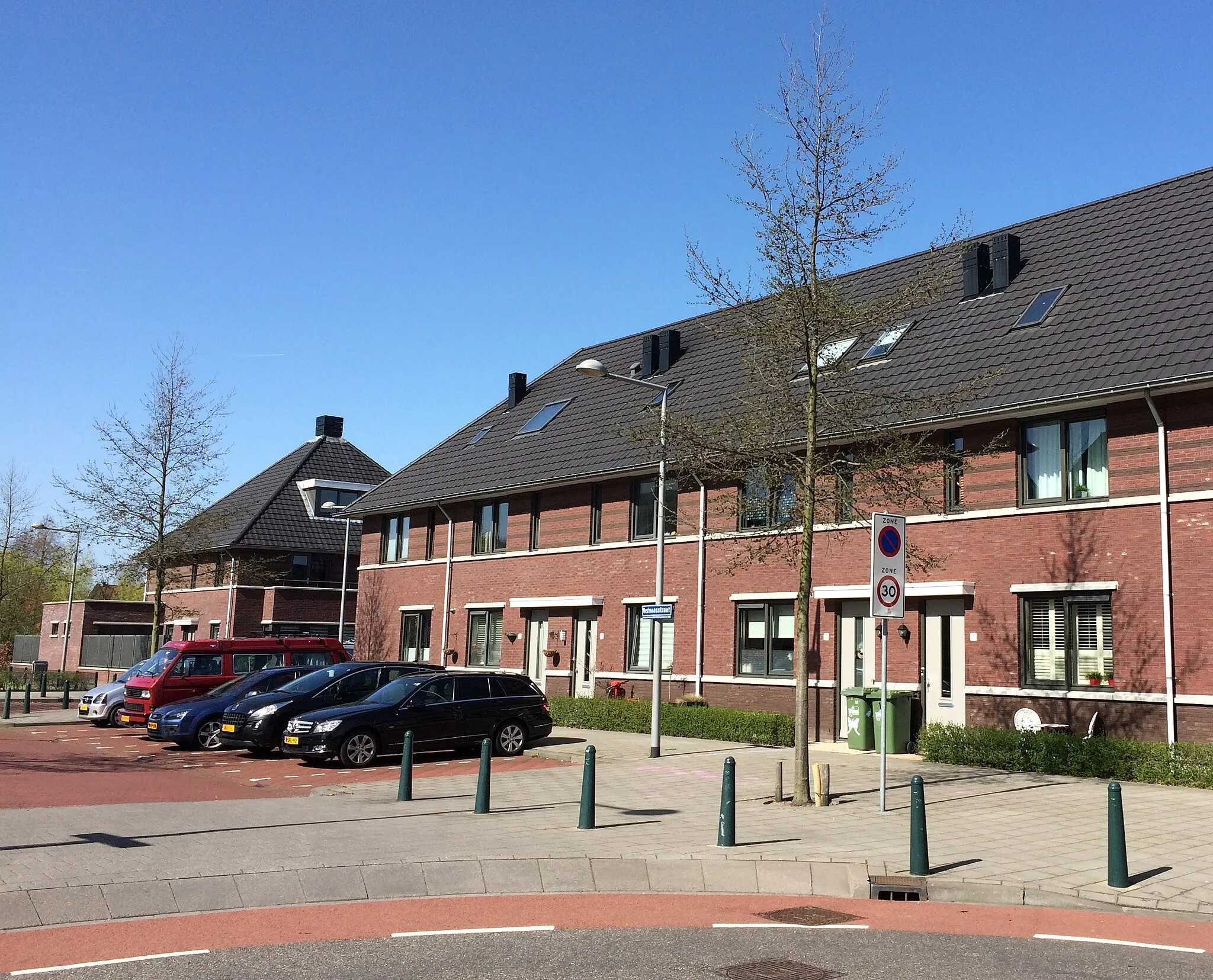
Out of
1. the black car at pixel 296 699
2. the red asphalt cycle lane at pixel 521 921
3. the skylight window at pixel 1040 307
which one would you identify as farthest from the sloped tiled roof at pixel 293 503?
the red asphalt cycle lane at pixel 521 921

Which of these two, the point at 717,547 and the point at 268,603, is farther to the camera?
the point at 268,603

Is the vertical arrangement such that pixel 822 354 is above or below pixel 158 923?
above

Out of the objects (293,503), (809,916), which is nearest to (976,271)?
(809,916)

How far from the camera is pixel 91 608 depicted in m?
48.2

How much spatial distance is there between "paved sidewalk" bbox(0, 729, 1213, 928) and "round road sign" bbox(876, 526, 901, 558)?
2.97 metres

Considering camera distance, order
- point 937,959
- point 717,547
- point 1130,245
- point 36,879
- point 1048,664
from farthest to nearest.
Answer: point 717,547 → point 1130,245 → point 1048,664 → point 36,879 → point 937,959

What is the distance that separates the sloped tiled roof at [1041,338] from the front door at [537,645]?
342 centimetres

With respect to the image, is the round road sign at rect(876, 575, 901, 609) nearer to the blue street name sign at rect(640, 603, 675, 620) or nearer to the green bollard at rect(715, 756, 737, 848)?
the green bollard at rect(715, 756, 737, 848)

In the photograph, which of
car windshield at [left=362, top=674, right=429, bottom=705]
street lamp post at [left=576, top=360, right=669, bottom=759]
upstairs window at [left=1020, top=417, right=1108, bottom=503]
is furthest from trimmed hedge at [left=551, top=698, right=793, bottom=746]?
upstairs window at [left=1020, top=417, right=1108, bottom=503]

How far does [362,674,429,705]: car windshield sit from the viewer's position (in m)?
18.9

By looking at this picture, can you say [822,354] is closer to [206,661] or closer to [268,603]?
[206,661]

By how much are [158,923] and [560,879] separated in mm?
3264

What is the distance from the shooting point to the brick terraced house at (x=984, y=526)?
674 inches

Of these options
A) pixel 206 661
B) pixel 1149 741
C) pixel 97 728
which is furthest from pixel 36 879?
pixel 97 728
